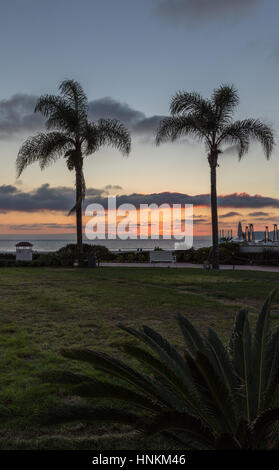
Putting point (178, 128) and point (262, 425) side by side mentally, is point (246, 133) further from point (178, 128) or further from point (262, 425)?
point (262, 425)

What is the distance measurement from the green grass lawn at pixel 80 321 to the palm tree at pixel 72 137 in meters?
7.27

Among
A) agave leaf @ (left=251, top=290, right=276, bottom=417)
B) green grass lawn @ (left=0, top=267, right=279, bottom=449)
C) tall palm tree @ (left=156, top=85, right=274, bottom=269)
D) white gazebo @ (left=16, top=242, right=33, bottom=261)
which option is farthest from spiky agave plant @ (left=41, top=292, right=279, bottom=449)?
white gazebo @ (left=16, top=242, right=33, bottom=261)

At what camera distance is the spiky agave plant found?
4.97 feet

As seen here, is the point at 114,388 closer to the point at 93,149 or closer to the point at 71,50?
the point at 71,50

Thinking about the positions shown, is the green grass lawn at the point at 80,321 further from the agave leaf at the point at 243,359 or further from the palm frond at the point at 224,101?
the palm frond at the point at 224,101

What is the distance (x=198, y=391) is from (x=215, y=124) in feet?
57.0

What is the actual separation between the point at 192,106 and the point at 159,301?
41.2ft

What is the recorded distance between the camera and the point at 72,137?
19.4 metres

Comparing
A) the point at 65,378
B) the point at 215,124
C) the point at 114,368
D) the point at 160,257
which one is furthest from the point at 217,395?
the point at 160,257

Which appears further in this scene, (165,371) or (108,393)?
(165,371)

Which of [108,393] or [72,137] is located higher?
[72,137]

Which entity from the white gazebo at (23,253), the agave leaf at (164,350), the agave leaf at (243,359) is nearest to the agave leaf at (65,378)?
the agave leaf at (164,350)

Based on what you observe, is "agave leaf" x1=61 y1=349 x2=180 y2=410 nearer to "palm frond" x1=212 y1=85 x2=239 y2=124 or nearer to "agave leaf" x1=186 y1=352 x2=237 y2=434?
"agave leaf" x1=186 y1=352 x2=237 y2=434
